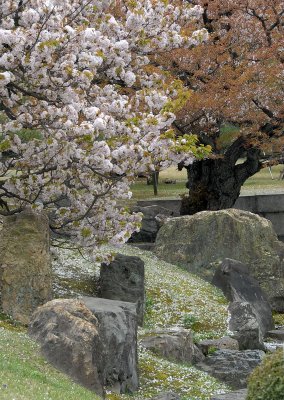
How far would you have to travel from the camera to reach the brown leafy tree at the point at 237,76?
3222cm

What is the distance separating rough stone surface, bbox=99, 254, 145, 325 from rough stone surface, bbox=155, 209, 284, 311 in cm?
679

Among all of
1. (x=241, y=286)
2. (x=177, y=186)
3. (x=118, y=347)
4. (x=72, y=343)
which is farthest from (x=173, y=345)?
(x=177, y=186)

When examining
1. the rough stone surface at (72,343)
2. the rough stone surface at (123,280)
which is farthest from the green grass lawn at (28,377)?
the rough stone surface at (123,280)

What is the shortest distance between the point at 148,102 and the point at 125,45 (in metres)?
1.62

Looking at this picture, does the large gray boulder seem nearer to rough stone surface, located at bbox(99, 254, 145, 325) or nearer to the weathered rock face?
the weathered rock face

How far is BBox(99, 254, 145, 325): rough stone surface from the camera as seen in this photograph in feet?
78.7

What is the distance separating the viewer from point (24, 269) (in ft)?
63.9

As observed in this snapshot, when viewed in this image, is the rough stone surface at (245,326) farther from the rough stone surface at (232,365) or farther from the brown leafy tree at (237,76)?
the brown leafy tree at (237,76)

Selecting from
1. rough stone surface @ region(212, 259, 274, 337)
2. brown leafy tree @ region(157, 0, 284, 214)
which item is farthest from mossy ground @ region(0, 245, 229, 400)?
brown leafy tree @ region(157, 0, 284, 214)

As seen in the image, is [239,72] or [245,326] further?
[239,72]

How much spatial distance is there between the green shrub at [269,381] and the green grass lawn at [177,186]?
126 feet

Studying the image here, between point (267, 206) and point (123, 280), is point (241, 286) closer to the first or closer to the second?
point (123, 280)

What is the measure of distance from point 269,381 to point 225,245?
19497 mm

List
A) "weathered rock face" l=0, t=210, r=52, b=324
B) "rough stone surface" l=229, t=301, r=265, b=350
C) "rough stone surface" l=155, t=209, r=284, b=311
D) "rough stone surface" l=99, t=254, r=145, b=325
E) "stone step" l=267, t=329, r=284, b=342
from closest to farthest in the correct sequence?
"weathered rock face" l=0, t=210, r=52, b=324 → "rough stone surface" l=229, t=301, r=265, b=350 → "rough stone surface" l=99, t=254, r=145, b=325 → "stone step" l=267, t=329, r=284, b=342 → "rough stone surface" l=155, t=209, r=284, b=311
